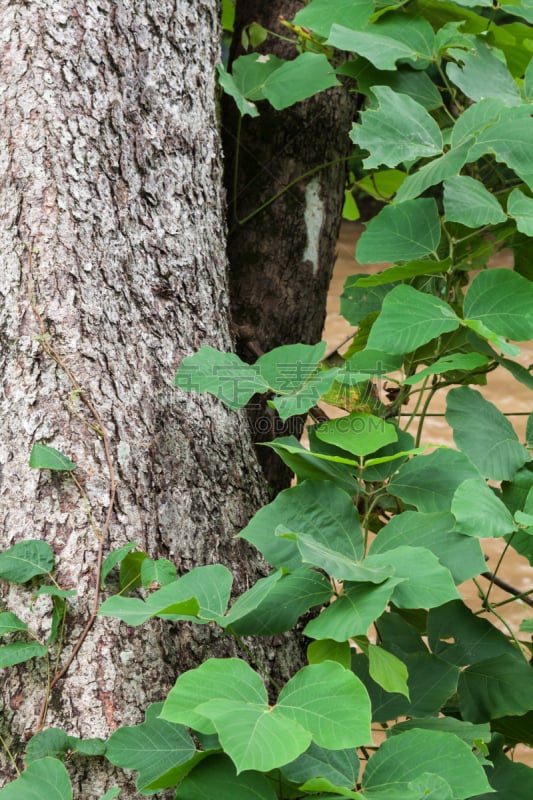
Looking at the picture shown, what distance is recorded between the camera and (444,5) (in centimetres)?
113

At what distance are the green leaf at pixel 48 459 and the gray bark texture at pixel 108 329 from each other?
2cm

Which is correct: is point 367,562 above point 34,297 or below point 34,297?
below

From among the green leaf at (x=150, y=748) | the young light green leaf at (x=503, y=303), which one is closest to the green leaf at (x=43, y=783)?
the green leaf at (x=150, y=748)

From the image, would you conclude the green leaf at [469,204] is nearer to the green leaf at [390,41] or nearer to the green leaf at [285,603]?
the green leaf at [390,41]

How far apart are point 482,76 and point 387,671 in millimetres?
782

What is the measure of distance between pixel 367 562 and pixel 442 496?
0.15 m

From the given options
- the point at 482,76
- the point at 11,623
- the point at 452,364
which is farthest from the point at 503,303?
the point at 11,623

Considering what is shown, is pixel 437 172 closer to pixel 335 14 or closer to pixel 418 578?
pixel 335 14

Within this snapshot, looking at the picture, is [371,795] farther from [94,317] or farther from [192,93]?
[192,93]

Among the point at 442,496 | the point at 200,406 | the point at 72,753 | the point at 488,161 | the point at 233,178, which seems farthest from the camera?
the point at 233,178

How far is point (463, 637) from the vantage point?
0.94m

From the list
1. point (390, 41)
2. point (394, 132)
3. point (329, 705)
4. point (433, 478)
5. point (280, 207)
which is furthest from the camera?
point (280, 207)

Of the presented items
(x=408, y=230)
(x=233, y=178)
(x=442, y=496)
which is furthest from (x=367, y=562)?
(x=233, y=178)

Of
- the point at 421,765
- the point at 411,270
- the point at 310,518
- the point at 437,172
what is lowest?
the point at 421,765
